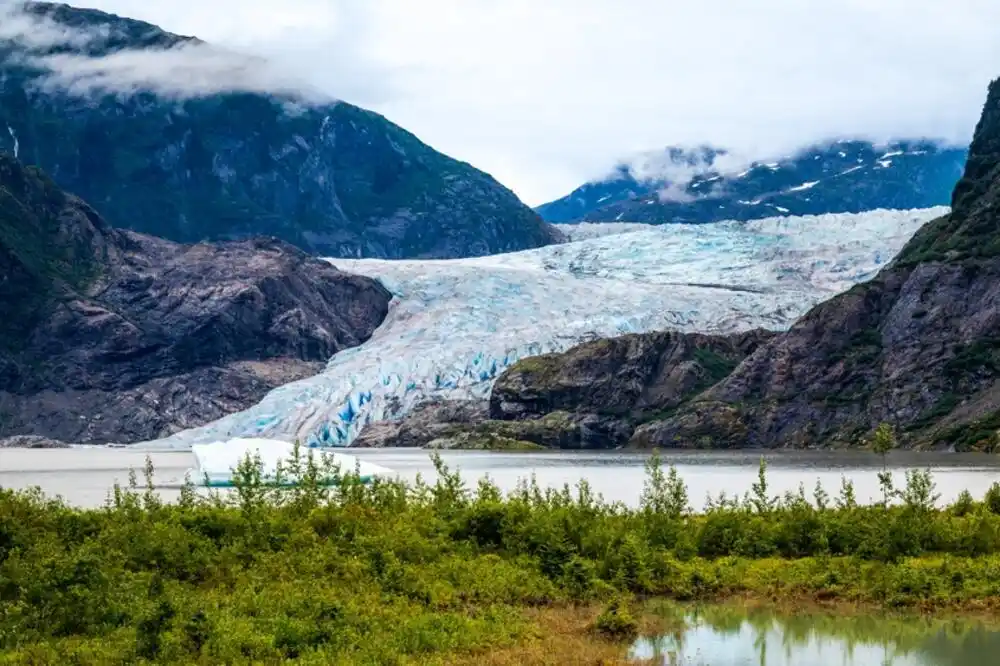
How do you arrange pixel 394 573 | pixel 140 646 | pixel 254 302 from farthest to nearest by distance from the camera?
1. pixel 254 302
2. pixel 394 573
3. pixel 140 646

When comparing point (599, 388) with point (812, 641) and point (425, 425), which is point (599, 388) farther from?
point (812, 641)

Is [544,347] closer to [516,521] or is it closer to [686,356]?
[686,356]

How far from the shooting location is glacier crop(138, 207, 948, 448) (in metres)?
112

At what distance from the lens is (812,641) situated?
62.6ft

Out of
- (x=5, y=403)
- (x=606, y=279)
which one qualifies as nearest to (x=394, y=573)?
(x=606, y=279)

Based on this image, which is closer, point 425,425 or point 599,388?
point 425,425

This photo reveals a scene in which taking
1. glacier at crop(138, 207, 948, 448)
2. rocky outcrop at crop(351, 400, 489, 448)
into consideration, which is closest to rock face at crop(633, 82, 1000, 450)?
glacier at crop(138, 207, 948, 448)

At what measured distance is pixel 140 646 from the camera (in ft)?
54.4

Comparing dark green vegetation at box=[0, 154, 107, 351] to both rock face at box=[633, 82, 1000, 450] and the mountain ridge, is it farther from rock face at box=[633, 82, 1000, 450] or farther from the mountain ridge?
rock face at box=[633, 82, 1000, 450]

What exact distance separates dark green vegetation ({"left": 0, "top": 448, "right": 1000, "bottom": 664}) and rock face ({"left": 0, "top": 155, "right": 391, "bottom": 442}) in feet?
369

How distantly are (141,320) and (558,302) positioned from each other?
54.7m

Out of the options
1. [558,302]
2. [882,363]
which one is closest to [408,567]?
[882,363]

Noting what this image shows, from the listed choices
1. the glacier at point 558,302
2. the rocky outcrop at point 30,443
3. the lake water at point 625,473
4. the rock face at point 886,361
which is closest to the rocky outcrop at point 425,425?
the glacier at point 558,302

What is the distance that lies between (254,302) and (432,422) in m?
48.0
